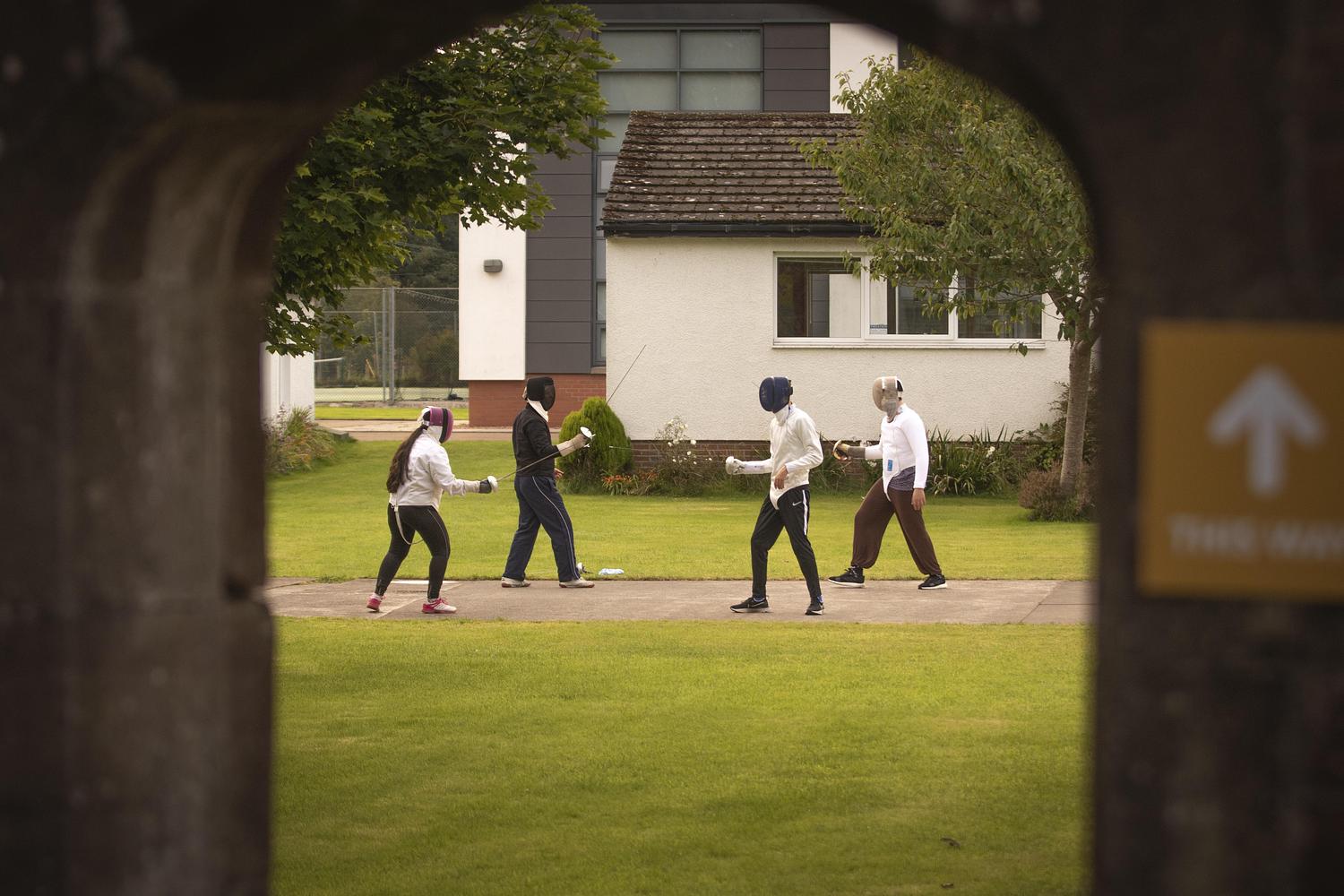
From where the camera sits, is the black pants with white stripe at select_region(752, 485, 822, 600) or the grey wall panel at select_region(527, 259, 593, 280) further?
the grey wall panel at select_region(527, 259, 593, 280)

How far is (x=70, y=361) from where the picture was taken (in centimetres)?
296

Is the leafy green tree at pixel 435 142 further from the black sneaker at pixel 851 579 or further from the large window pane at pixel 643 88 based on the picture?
the large window pane at pixel 643 88

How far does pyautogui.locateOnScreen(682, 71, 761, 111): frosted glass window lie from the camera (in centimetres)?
3406

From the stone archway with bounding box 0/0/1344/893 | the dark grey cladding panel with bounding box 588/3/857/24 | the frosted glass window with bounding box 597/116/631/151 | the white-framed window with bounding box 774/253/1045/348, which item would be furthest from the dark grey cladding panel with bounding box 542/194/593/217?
the stone archway with bounding box 0/0/1344/893

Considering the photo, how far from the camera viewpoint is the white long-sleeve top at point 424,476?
12.8m

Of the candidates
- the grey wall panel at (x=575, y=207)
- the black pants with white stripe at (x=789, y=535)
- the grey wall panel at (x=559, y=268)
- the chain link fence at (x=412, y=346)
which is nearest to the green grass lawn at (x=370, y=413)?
the chain link fence at (x=412, y=346)

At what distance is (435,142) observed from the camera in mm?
7953

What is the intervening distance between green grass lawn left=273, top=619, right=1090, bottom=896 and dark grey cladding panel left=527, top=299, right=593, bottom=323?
900 inches

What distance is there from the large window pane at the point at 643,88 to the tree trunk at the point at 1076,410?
15.6m

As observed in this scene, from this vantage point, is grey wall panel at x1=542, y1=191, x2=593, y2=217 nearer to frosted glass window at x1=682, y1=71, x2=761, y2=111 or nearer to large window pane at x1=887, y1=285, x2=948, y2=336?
frosted glass window at x1=682, y1=71, x2=761, y2=111

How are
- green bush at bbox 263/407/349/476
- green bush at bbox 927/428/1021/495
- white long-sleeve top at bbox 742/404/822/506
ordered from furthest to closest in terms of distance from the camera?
1. green bush at bbox 263/407/349/476
2. green bush at bbox 927/428/1021/495
3. white long-sleeve top at bbox 742/404/822/506

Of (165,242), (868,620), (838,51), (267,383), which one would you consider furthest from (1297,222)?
(838,51)

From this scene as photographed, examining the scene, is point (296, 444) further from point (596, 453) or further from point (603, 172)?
point (603, 172)

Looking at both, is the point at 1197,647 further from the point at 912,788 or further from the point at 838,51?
the point at 838,51
